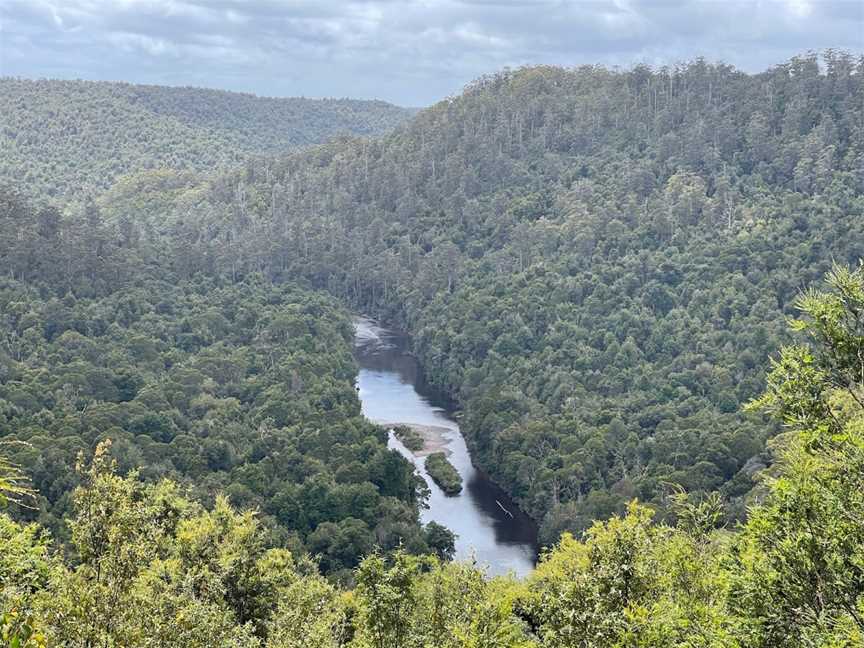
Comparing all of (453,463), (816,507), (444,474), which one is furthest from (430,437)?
(816,507)

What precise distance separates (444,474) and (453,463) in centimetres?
401

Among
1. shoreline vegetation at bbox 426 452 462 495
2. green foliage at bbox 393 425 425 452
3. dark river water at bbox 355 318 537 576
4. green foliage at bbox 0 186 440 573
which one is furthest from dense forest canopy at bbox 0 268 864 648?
green foliage at bbox 393 425 425 452

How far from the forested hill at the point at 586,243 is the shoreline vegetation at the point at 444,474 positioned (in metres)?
3.10

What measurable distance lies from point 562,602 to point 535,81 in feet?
459

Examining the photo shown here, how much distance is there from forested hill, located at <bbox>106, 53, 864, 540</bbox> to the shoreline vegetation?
3.10 m

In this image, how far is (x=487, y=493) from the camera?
67062mm

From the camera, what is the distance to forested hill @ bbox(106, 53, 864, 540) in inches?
2677

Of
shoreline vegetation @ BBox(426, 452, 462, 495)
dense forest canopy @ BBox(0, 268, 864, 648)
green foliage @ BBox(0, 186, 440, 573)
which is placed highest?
dense forest canopy @ BBox(0, 268, 864, 648)

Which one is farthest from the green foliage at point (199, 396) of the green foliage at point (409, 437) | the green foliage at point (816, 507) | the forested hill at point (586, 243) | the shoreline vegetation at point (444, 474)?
the green foliage at point (816, 507)

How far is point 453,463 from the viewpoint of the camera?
72.2 metres

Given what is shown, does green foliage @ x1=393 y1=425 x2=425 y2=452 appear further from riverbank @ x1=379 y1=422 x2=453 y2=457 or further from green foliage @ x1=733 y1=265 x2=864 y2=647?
green foliage @ x1=733 y1=265 x2=864 y2=647

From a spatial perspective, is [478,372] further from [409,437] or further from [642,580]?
[642,580]

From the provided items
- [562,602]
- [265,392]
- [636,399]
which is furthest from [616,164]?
[562,602]

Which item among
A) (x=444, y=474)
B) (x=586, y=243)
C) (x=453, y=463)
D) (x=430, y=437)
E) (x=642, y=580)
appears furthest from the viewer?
(x=586, y=243)
